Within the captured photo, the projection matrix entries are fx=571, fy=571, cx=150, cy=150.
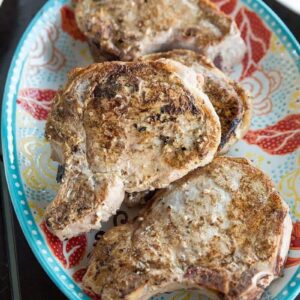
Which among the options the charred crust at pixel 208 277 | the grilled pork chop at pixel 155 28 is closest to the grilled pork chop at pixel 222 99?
the grilled pork chop at pixel 155 28

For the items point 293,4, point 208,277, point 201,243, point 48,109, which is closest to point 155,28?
point 48,109

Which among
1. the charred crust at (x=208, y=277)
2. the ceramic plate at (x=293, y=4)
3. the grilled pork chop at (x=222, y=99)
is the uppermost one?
the ceramic plate at (x=293, y=4)

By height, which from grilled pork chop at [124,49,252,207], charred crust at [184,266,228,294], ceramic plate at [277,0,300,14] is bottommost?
charred crust at [184,266,228,294]

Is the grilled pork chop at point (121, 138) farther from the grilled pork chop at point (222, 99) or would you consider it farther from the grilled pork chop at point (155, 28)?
the grilled pork chop at point (155, 28)

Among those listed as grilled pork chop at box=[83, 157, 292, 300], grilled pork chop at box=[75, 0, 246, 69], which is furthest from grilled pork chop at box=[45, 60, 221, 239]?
grilled pork chop at box=[75, 0, 246, 69]

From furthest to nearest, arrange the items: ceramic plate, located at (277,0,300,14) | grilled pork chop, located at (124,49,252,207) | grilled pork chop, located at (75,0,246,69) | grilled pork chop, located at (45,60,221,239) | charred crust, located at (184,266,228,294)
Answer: ceramic plate, located at (277,0,300,14) → grilled pork chop, located at (75,0,246,69) → grilled pork chop, located at (124,49,252,207) → grilled pork chop, located at (45,60,221,239) → charred crust, located at (184,266,228,294)

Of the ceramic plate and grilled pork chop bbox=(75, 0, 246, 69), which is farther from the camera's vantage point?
the ceramic plate

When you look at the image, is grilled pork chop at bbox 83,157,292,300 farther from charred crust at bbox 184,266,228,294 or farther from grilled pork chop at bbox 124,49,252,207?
grilled pork chop at bbox 124,49,252,207
